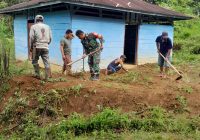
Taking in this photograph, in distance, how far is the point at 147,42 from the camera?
15047mm

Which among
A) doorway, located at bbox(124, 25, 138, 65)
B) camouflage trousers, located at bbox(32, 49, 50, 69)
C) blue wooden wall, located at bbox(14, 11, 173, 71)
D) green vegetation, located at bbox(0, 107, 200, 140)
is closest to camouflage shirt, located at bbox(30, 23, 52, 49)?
camouflage trousers, located at bbox(32, 49, 50, 69)

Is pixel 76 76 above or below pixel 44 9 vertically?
below

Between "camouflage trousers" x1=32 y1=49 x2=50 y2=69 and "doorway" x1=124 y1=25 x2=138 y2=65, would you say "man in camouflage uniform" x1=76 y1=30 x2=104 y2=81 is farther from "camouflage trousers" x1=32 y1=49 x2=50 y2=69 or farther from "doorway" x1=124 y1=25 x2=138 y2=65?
"doorway" x1=124 y1=25 x2=138 y2=65

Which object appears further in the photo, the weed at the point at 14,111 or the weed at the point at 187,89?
the weed at the point at 187,89

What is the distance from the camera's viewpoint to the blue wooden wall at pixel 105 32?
1221cm

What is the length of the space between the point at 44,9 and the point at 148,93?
757 cm

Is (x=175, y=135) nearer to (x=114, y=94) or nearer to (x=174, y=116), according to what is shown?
(x=174, y=116)

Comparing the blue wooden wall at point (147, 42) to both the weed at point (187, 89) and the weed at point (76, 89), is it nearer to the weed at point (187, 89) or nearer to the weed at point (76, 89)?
the weed at point (187, 89)

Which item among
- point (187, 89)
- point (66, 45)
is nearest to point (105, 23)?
point (66, 45)

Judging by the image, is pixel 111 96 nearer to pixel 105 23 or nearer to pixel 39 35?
pixel 39 35

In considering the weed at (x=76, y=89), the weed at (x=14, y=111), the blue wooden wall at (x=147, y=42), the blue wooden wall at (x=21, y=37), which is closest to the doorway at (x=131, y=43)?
the blue wooden wall at (x=147, y=42)

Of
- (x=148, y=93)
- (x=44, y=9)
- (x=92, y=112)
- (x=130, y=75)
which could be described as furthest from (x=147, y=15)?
(x=92, y=112)

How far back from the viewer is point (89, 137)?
599 cm

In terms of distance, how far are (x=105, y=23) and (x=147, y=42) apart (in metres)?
2.75
